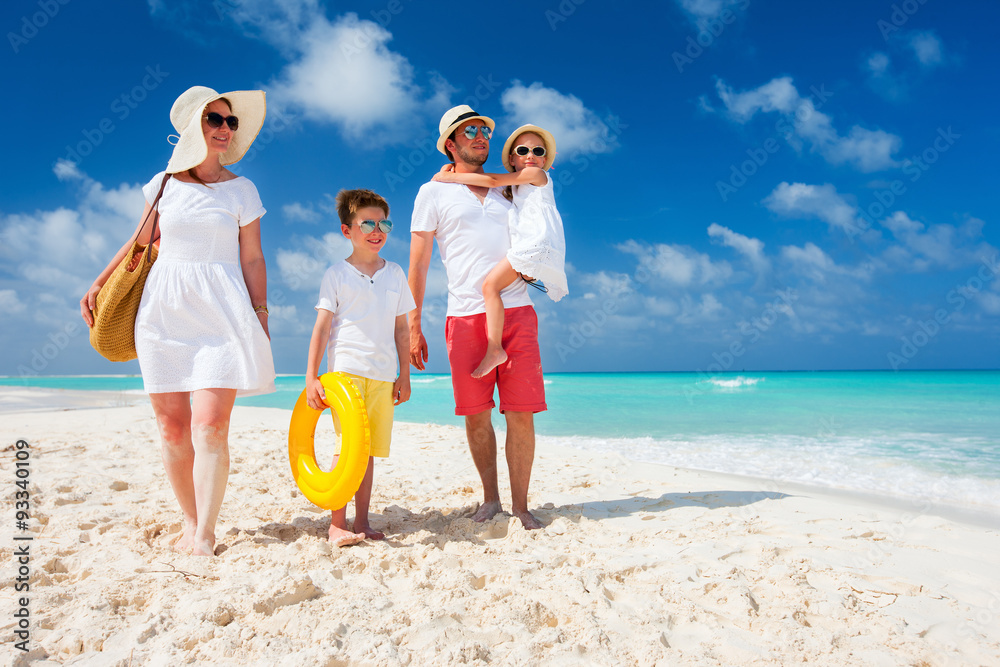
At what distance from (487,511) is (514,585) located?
1.07 m

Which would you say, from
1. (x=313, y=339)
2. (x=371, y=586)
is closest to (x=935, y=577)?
(x=371, y=586)

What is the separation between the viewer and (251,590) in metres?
2.02

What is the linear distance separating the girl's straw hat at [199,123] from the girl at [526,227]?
101 cm

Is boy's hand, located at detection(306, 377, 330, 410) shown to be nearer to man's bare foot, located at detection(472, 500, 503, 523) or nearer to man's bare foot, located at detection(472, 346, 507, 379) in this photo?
man's bare foot, located at detection(472, 346, 507, 379)

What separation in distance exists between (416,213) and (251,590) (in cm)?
212

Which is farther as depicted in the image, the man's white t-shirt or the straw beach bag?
the man's white t-shirt

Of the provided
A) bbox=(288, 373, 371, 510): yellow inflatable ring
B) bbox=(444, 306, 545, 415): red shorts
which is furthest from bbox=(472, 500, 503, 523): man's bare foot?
bbox=(288, 373, 371, 510): yellow inflatable ring

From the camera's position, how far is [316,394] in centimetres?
272

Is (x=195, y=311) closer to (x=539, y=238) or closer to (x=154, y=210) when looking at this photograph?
A: (x=154, y=210)

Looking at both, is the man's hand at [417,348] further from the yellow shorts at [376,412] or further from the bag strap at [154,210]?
the bag strap at [154,210]

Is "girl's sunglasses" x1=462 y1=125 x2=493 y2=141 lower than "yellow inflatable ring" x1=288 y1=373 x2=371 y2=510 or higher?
higher

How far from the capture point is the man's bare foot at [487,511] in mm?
3152

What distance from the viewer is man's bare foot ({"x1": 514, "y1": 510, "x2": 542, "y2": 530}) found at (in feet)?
9.82

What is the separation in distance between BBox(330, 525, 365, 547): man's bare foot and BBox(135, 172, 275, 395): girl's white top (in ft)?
2.53
